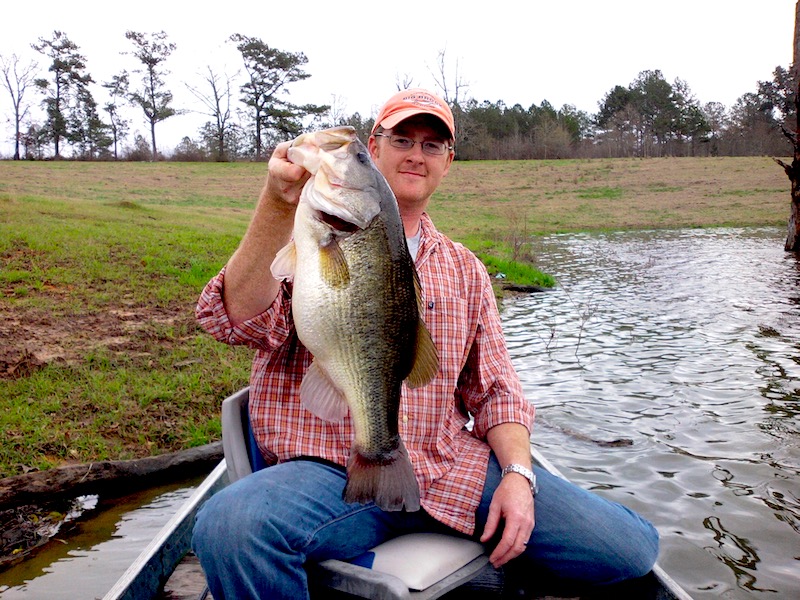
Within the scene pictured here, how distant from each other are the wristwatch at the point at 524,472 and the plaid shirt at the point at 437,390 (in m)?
0.13

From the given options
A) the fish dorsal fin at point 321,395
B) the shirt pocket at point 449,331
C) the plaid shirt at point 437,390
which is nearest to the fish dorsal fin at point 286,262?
the fish dorsal fin at point 321,395

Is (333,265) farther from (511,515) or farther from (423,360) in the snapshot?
(511,515)

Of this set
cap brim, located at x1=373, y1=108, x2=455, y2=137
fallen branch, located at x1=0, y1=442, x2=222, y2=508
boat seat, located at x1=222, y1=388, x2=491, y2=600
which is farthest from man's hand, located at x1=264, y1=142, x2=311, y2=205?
fallen branch, located at x1=0, y1=442, x2=222, y2=508

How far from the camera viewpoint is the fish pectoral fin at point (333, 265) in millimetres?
2102

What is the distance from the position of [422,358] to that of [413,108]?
1180mm

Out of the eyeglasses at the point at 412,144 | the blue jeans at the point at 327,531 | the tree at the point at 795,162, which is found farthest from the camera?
the tree at the point at 795,162

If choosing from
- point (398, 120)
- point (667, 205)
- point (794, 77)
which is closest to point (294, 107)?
point (667, 205)

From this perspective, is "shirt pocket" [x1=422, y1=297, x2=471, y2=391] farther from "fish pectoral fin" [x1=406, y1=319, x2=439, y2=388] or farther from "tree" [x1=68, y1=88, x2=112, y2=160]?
"tree" [x1=68, y1=88, x2=112, y2=160]

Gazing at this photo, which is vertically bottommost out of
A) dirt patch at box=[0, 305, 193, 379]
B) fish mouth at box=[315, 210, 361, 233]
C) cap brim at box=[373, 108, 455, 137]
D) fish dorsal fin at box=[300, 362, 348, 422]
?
dirt patch at box=[0, 305, 193, 379]

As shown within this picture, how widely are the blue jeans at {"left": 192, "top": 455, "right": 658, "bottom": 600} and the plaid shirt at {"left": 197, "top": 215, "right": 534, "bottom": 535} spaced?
0.11m

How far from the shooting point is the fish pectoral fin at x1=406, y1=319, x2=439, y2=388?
239 cm

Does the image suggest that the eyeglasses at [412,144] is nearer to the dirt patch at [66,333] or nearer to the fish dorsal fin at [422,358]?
the fish dorsal fin at [422,358]

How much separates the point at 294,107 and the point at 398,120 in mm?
52755

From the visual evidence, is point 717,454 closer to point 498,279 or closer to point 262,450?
point 262,450
